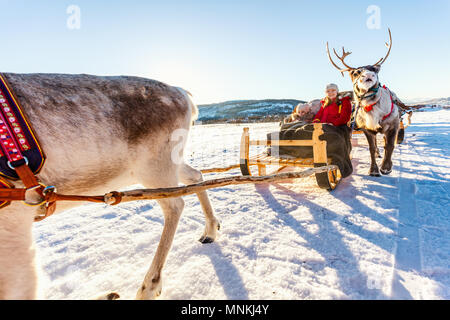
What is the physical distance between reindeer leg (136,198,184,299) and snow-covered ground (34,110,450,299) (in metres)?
0.15

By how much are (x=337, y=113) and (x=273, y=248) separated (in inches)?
146

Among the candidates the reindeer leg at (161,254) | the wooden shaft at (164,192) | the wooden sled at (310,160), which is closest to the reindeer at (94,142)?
the reindeer leg at (161,254)

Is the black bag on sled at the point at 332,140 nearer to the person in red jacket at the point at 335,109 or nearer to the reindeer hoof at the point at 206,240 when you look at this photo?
the person in red jacket at the point at 335,109

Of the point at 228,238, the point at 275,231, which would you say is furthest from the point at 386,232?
the point at 228,238

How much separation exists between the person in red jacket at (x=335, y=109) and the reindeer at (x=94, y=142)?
379 cm

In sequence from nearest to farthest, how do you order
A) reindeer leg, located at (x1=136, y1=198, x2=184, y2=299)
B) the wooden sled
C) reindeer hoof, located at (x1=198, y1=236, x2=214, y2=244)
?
reindeer leg, located at (x1=136, y1=198, x2=184, y2=299)
reindeer hoof, located at (x1=198, y1=236, x2=214, y2=244)
the wooden sled

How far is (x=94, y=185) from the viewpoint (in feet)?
4.75

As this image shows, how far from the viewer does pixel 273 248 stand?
2.31 metres

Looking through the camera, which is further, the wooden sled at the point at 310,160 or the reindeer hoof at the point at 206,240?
the wooden sled at the point at 310,160

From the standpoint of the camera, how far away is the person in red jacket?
14.7 ft

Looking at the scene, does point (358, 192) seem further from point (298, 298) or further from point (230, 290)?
point (230, 290)

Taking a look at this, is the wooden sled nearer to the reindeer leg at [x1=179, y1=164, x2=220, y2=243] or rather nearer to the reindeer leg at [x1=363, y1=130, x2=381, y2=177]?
the reindeer leg at [x1=363, y1=130, x2=381, y2=177]

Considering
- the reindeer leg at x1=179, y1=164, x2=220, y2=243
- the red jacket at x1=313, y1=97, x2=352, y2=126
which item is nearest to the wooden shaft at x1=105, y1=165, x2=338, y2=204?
the reindeer leg at x1=179, y1=164, x2=220, y2=243

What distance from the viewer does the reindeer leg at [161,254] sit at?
169 centimetres
